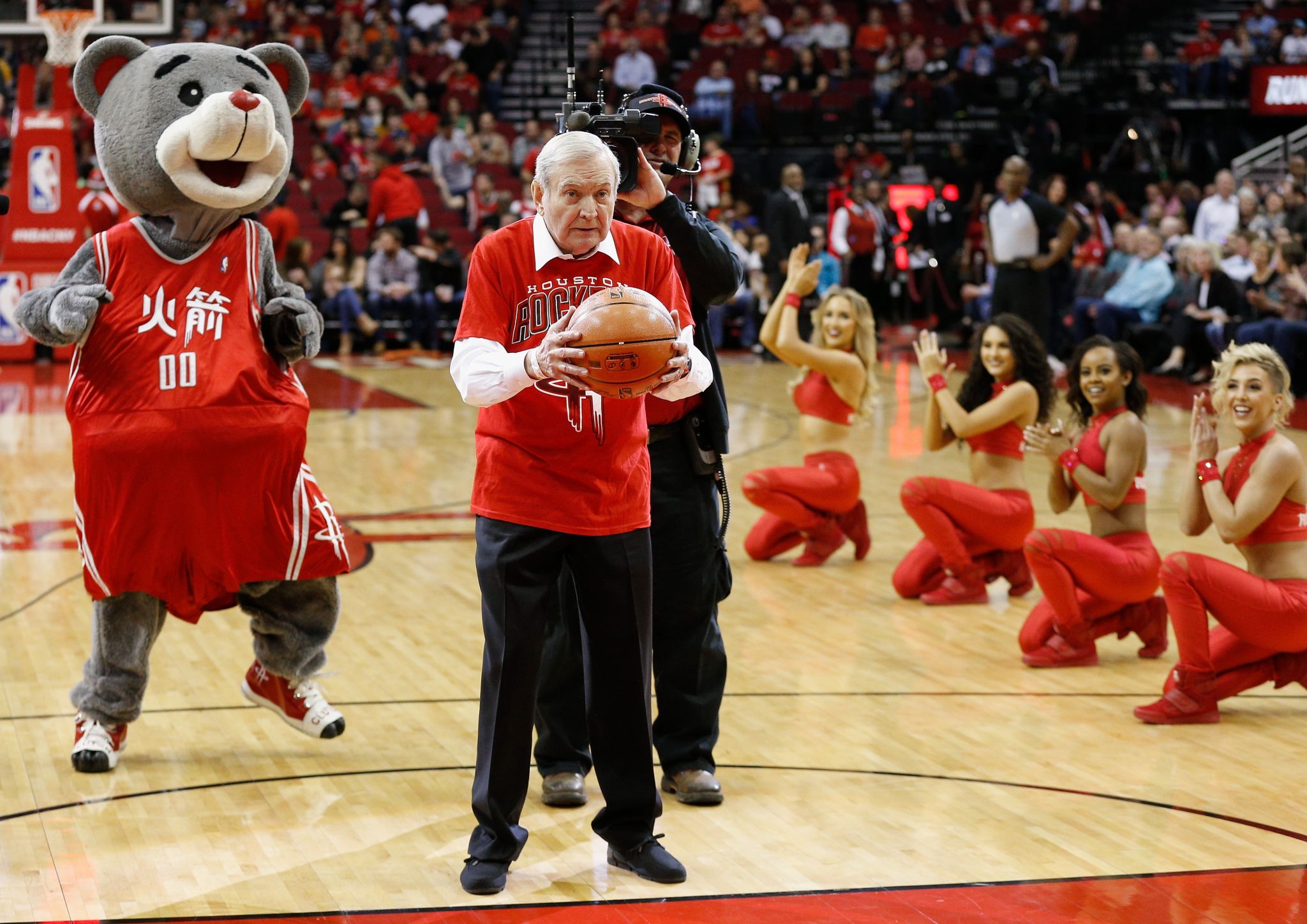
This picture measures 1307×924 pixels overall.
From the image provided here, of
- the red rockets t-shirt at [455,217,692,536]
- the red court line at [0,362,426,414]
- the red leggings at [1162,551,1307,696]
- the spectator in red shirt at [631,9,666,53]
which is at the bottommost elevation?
the red court line at [0,362,426,414]

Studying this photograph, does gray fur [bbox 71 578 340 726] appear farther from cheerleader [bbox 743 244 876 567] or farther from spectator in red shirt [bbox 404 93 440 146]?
spectator in red shirt [bbox 404 93 440 146]

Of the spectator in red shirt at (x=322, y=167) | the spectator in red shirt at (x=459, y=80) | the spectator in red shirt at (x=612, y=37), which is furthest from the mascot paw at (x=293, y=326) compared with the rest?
the spectator in red shirt at (x=612, y=37)

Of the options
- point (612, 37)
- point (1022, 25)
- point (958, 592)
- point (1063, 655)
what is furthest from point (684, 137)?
point (1022, 25)

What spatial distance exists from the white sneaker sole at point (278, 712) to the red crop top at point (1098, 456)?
258cm

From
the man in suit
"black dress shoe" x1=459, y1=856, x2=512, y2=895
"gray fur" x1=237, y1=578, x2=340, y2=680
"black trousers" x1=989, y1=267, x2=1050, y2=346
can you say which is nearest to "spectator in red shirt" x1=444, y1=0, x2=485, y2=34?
the man in suit

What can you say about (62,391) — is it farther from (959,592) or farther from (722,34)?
(722,34)

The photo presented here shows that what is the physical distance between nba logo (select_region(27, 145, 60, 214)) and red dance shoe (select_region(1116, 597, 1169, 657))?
10.4 meters

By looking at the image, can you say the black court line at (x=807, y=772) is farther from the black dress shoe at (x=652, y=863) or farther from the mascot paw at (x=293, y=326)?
the mascot paw at (x=293, y=326)

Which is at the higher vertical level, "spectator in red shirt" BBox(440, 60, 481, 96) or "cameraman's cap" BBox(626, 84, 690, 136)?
"cameraman's cap" BBox(626, 84, 690, 136)

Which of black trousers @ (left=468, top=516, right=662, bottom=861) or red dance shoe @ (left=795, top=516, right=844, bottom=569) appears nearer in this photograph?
black trousers @ (left=468, top=516, right=662, bottom=861)

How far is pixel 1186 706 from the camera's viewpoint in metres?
4.61

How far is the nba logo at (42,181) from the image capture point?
42.9 feet

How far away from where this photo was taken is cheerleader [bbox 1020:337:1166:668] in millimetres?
5203

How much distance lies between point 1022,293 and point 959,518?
20.2 ft
